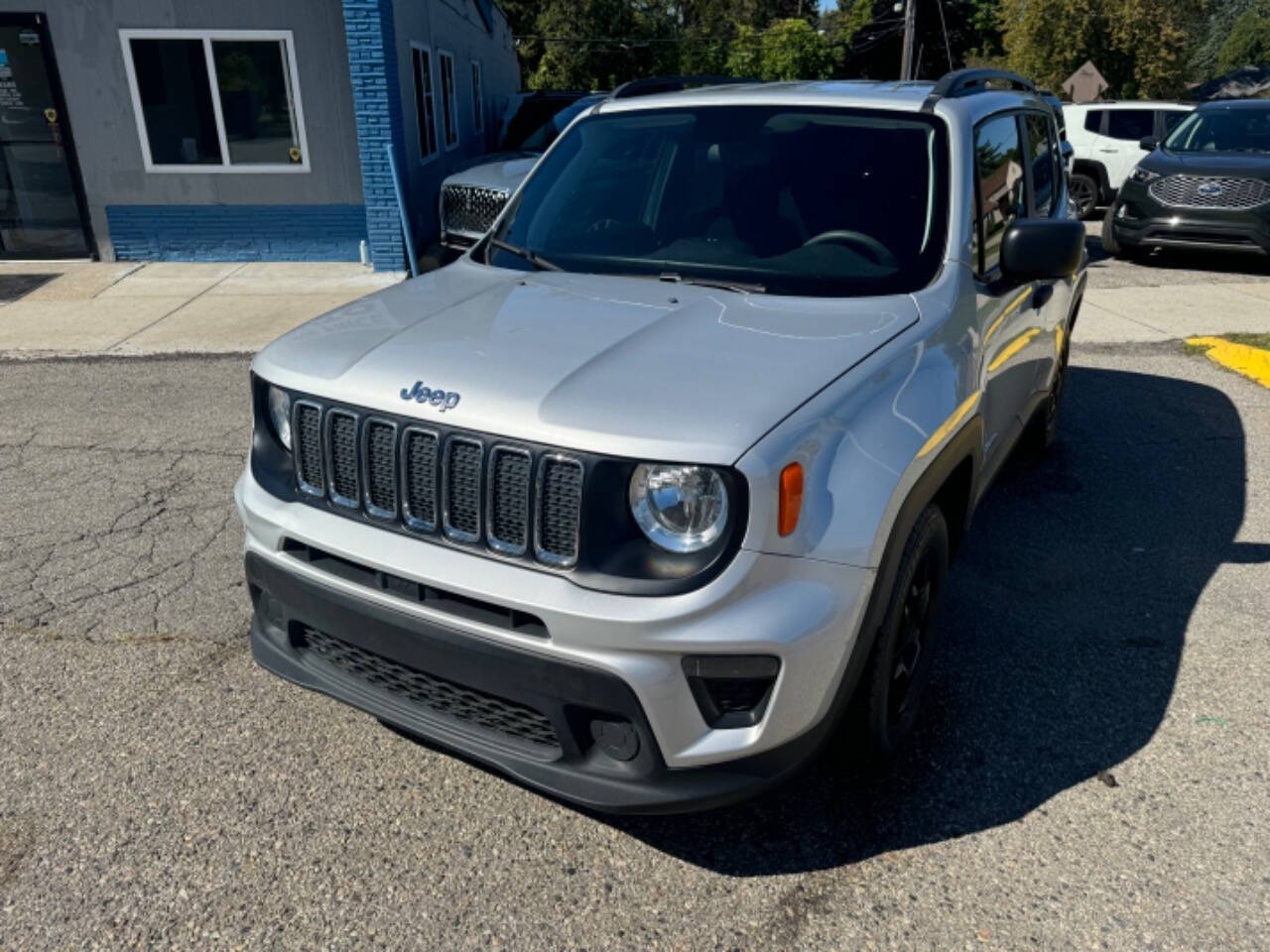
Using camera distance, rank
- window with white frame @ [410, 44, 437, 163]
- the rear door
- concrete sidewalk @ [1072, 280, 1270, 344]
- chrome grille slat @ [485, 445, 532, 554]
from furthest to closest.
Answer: window with white frame @ [410, 44, 437, 163] → concrete sidewalk @ [1072, 280, 1270, 344] → the rear door → chrome grille slat @ [485, 445, 532, 554]

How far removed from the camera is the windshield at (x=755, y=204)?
3100 millimetres

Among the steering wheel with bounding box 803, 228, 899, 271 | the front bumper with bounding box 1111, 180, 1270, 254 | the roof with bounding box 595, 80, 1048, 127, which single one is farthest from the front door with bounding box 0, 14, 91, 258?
the front bumper with bounding box 1111, 180, 1270, 254

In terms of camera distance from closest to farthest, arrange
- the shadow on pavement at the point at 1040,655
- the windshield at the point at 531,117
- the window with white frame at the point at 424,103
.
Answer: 1. the shadow on pavement at the point at 1040,655
2. the window with white frame at the point at 424,103
3. the windshield at the point at 531,117

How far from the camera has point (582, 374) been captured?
2.32 meters

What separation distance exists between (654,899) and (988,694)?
4.70ft

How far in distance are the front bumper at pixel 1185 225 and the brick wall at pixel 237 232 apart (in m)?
8.61

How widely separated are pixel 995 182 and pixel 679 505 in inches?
86.7

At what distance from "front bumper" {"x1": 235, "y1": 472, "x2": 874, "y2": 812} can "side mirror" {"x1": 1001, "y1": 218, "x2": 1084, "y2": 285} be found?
1348 mm

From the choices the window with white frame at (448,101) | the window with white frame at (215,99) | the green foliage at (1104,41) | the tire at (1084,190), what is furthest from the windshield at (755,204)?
the green foliage at (1104,41)

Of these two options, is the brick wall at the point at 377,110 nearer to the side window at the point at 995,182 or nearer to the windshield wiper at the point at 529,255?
the windshield wiper at the point at 529,255

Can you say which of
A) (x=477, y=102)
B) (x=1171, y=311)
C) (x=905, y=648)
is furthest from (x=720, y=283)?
(x=477, y=102)

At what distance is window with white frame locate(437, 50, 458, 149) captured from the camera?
14023 mm

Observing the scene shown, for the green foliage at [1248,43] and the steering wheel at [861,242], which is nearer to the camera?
the steering wheel at [861,242]

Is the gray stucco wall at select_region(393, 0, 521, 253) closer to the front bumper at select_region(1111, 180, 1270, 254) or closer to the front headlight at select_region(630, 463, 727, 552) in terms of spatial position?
the front bumper at select_region(1111, 180, 1270, 254)
